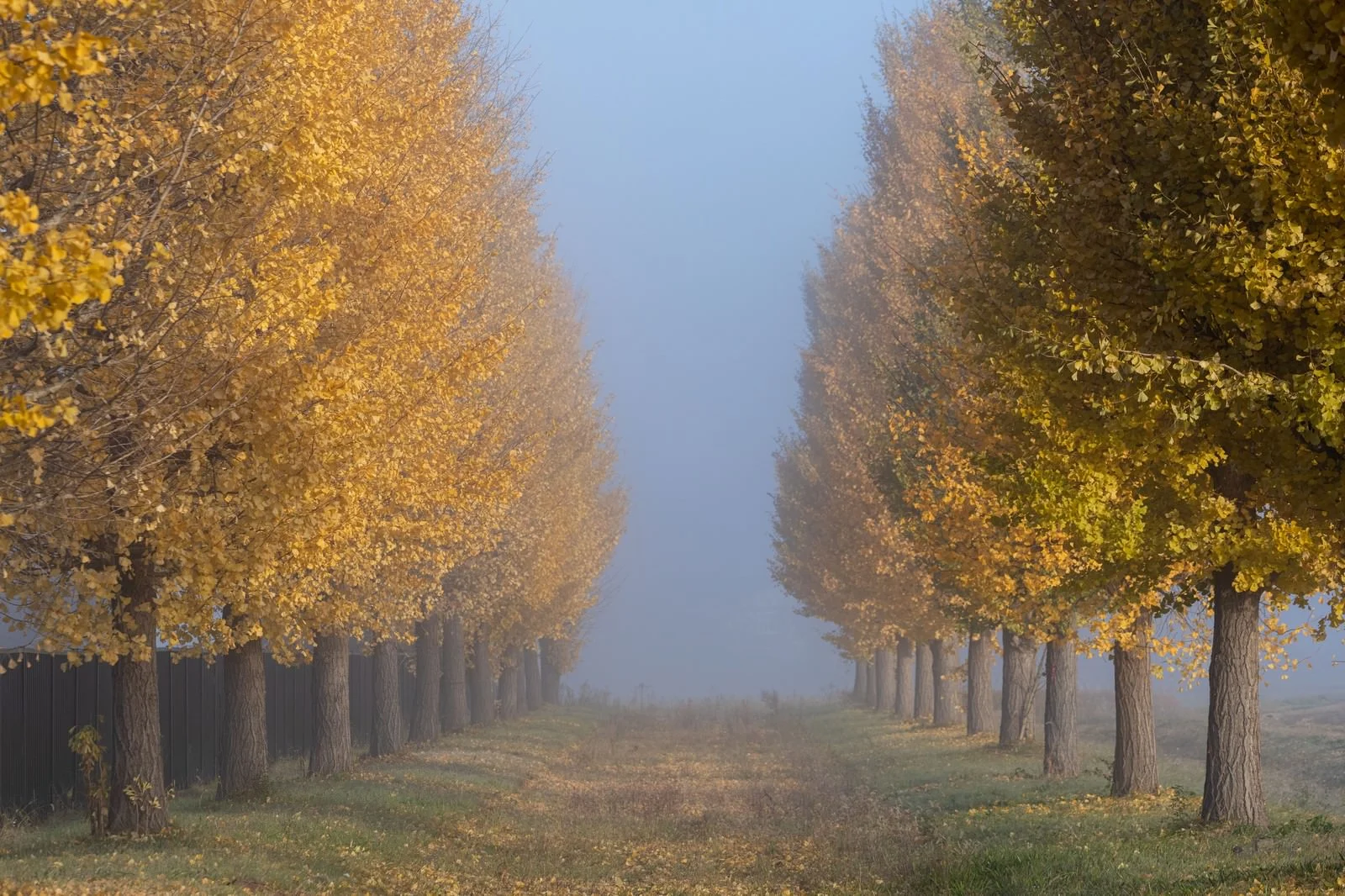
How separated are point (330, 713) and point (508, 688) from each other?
2230cm

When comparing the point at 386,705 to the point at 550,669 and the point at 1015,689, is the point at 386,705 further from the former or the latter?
the point at 550,669

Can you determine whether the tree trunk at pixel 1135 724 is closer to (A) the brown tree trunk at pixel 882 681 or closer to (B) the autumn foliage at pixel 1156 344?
(B) the autumn foliage at pixel 1156 344

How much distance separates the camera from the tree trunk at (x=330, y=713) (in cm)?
2233

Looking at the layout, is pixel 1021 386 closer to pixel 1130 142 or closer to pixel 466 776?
pixel 1130 142

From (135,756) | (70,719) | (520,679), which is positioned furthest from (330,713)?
(520,679)

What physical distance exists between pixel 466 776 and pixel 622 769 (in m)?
6.08

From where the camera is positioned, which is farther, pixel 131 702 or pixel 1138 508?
pixel 131 702

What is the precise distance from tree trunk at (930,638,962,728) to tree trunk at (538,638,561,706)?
904 inches

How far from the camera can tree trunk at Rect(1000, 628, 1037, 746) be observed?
2706 cm

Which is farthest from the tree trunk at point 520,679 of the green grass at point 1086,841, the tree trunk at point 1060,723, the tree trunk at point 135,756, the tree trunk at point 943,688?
the tree trunk at point 135,756

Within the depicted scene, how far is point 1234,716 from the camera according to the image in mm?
13312

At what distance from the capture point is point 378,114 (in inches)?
611

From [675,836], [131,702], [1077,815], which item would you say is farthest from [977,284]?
[131,702]

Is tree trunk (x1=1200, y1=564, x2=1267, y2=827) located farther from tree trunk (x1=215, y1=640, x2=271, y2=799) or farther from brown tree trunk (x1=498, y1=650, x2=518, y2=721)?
brown tree trunk (x1=498, y1=650, x2=518, y2=721)
